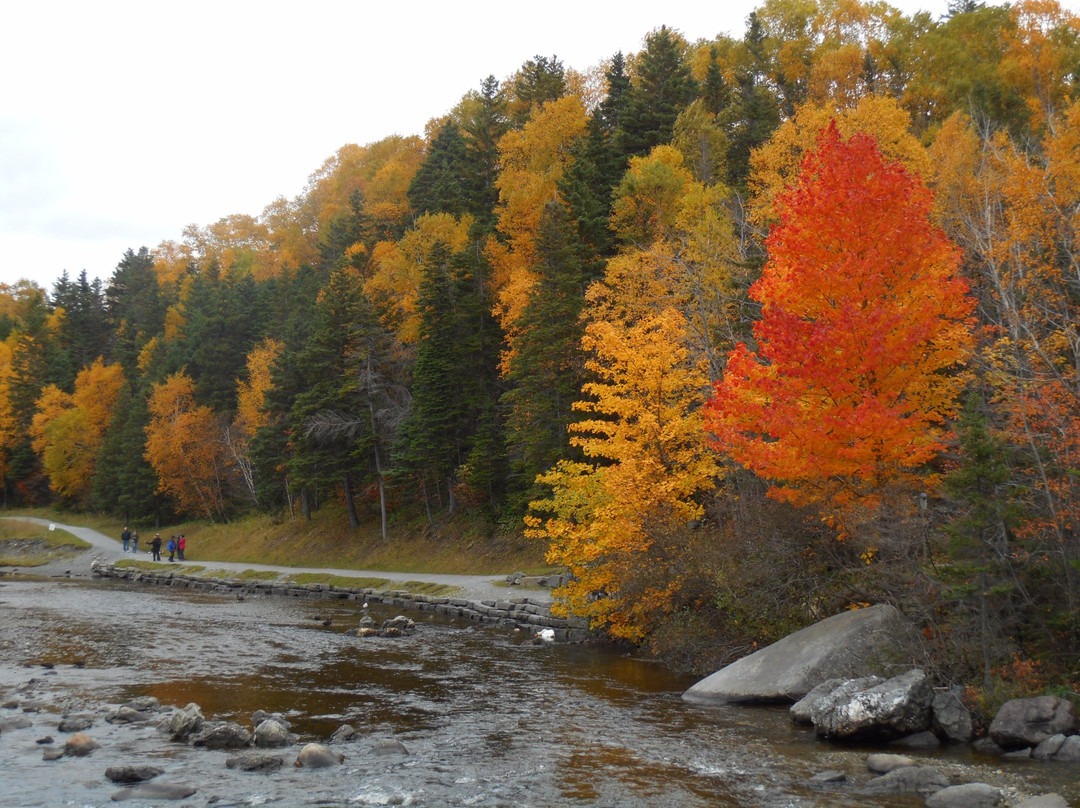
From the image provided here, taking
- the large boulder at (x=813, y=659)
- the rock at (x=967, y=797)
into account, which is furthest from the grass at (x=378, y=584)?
the rock at (x=967, y=797)

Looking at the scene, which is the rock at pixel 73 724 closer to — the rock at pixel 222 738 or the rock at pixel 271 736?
the rock at pixel 222 738

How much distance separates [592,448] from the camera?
23391mm

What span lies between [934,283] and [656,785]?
12202 millimetres

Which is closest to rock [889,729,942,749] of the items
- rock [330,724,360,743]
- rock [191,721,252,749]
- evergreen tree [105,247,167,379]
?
rock [330,724,360,743]

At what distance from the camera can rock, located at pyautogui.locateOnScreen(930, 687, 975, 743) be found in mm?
12742

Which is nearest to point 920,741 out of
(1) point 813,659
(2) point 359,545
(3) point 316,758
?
(1) point 813,659

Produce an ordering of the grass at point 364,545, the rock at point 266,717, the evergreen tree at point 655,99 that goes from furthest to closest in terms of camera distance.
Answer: the evergreen tree at point 655,99
the grass at point 364,545
the rock at point 266,717

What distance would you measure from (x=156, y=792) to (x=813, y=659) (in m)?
11.5

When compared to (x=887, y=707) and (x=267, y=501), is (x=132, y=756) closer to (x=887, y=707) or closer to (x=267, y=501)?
(x=887, y=707)

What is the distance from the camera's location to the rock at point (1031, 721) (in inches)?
469

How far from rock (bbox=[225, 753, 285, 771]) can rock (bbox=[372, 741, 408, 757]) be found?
4.59ft

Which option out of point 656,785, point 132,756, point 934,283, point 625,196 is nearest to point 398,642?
point 132,756

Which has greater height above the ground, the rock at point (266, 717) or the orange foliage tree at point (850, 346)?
the orange foliage tree at point (850, 346)

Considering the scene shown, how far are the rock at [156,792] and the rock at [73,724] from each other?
3.89 metres
